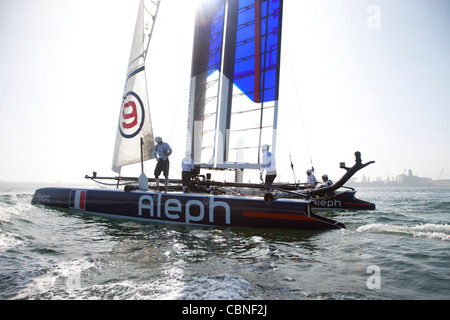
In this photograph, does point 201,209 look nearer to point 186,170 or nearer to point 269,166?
point 186,170

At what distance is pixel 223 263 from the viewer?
329cm

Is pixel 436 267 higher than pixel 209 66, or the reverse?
pixel 209 66

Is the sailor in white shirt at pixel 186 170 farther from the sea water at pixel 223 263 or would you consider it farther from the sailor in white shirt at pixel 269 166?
the sailor in white shirt at pixel 269 166

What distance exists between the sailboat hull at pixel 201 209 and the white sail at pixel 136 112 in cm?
129

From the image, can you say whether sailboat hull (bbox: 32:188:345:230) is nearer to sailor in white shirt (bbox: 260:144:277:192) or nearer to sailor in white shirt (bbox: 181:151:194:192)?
sailor in white shirt (bbox: 181:151:194:192)

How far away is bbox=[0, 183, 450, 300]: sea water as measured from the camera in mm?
2445

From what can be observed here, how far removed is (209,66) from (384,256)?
8.26m

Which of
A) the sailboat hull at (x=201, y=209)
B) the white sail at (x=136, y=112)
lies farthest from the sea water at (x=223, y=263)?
the white sail at (x=136, y=112)

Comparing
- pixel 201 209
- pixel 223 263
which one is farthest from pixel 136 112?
pixel 223 263

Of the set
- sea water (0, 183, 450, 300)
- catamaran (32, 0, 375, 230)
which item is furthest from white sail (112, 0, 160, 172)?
sea water (0, 183, 450, 300)

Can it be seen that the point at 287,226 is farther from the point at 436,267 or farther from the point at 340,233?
the point at 436,267

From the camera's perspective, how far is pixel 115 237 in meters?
4.78
